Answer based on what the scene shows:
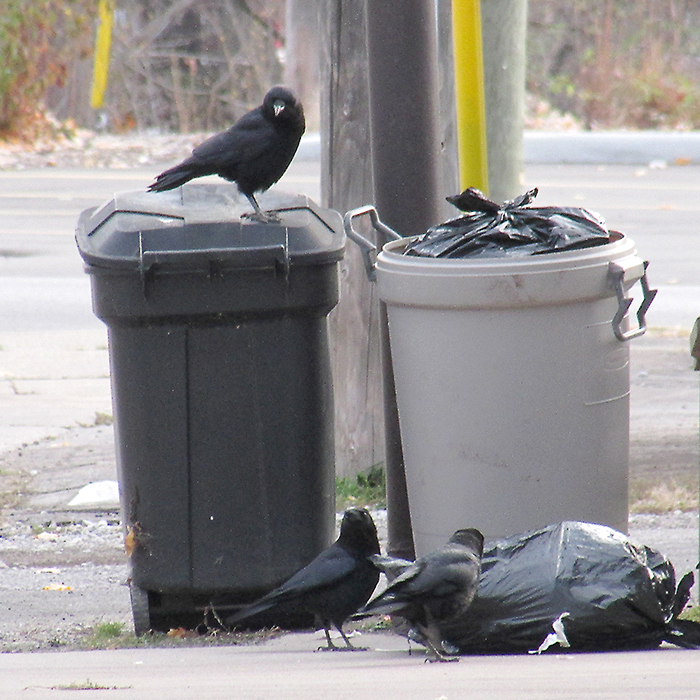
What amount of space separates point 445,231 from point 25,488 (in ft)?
8.40

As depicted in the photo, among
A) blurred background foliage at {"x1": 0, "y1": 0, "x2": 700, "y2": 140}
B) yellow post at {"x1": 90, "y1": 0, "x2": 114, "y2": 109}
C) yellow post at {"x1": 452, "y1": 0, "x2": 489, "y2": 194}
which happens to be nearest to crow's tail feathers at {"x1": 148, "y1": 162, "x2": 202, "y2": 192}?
yellow post at {"x1": 452, "y1": 0, "x2": 489, "y2": 194}

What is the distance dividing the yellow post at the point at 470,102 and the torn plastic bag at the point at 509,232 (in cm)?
62

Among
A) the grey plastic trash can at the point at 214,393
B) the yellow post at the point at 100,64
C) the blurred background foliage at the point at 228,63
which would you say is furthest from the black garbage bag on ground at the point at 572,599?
the yellow post at the point at 100,64

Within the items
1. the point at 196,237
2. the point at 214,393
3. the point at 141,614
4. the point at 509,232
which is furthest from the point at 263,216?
the point at 141,614

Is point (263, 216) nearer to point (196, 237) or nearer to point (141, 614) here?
point (196, 237)

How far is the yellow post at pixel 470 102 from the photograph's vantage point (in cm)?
414

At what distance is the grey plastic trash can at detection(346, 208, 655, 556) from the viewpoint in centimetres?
330

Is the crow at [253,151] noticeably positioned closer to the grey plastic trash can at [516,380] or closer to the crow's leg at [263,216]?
the crow's leg at [263,216]

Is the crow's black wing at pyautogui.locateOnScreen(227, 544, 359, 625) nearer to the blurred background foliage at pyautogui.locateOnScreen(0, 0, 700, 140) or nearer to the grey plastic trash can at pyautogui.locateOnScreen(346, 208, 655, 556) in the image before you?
the grey plastic trash can at pyautogui.locateOnScreen(346, 208, 655, 556)

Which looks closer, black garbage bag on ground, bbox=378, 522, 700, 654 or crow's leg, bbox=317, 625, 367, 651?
black garbage bag on ground, bbox=378, 522, 700, 654

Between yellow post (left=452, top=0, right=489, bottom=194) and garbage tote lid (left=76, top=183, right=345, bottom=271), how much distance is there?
687 mm

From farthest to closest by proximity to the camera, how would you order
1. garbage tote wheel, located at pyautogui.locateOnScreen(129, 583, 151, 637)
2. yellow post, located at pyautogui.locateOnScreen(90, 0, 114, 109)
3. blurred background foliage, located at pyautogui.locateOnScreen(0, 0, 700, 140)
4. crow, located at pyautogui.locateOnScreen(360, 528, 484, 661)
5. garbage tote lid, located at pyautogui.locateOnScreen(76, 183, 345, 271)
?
yellow post, located at pyautogui.locateOnScreen(90, 0, 114, 109), blurred background foliage, located at pyautogui.locateOnScreen(0, 0, 700, 140), garbage tote wheel, located at pyautogui.locateOnScreen(129, 583, 151, 637), garbage tote lid, located at pyautogui.locateOnScreen(76, 183, 345, 271), crow, located at pyautogui.locateOnScreen(360, 528, 484, 661)

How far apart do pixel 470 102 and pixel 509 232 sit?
96 cm

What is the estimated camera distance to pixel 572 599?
312cm
